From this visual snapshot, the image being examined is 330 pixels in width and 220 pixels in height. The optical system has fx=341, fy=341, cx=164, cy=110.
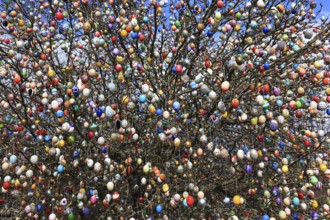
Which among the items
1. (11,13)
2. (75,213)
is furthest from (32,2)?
(75,213)

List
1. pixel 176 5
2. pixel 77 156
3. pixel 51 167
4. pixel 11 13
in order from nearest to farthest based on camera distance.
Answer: pixel 77 156 → pixel 51 167 → pixel 11 13 → pixel 176 5

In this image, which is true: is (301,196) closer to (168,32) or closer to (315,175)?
(315,175)

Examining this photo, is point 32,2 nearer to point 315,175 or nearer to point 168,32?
point 168,32

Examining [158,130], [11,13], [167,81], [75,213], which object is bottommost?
[75,213]

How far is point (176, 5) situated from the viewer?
4.89 meters

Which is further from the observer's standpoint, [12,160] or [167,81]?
[167,81]

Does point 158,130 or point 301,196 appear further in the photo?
point 301,196

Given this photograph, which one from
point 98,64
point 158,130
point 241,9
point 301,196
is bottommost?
point 301,196

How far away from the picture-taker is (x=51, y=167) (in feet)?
12.2

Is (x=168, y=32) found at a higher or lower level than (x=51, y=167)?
higher

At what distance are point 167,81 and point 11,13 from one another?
6.62 ft

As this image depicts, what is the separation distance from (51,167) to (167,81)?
160cm

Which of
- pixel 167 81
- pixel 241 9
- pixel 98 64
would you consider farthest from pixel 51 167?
pixel 241 9

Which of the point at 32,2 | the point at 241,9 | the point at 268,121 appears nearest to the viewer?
the point at 268,121
